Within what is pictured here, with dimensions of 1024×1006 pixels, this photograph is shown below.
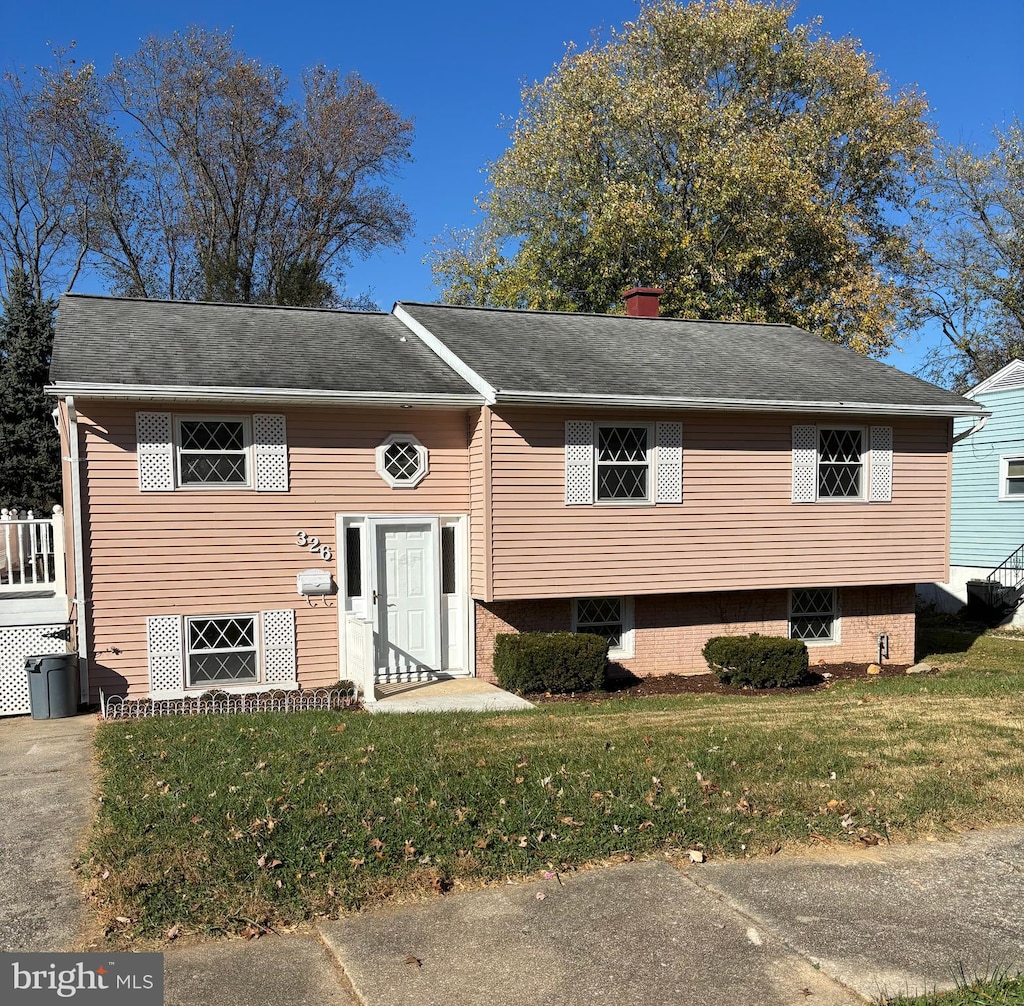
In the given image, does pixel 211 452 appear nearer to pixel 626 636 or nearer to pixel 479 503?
pixel 479 503

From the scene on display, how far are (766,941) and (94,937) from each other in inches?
135

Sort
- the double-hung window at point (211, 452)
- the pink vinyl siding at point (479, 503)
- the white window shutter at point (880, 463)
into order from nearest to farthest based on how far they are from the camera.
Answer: the double-hung window at point (211, 452), the pink vinyl siding at point (479, 503), the white window shutter at point (880, 463)

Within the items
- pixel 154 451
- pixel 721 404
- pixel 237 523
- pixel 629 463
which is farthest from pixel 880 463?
pixel 154 451

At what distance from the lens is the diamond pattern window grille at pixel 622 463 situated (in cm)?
1372

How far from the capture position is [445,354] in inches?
563

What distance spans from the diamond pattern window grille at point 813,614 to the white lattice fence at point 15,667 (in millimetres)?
11113

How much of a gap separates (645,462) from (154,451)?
6.67 m

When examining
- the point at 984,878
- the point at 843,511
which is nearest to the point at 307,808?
the point at 984,878

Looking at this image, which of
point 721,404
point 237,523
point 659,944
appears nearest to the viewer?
point 659,944

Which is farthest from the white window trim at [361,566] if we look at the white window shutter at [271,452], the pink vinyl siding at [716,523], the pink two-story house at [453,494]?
the pink vinyl siding at [716,523]

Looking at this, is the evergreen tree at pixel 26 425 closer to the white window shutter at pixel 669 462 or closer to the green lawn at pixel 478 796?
the green lawn at pixel 478 796

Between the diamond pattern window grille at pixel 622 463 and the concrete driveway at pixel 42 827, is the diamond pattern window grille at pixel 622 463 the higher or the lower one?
the higher one

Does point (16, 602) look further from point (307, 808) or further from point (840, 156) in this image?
point (840, 156)

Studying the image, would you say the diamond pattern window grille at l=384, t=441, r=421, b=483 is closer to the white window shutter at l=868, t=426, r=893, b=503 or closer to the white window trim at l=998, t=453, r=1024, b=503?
the white window shutter at l=868, t=426, r=893, b=503
